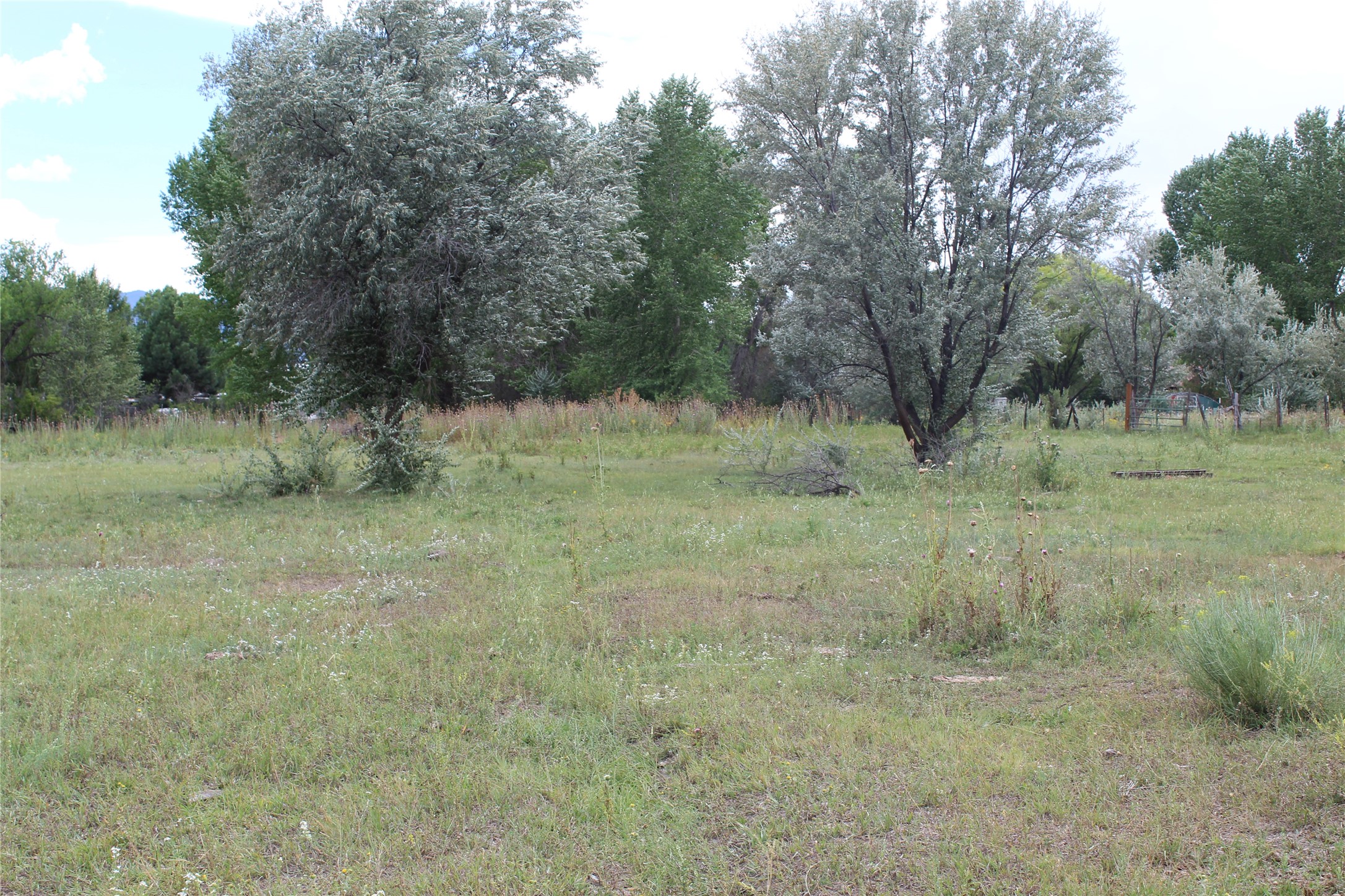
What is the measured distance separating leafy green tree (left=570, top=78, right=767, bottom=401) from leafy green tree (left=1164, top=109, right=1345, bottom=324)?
2351 centimetres

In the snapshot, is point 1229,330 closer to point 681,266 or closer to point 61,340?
point 681,266

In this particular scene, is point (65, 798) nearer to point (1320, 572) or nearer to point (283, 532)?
point (283, 532)

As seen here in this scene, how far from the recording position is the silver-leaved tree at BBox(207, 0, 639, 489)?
12.3 meters

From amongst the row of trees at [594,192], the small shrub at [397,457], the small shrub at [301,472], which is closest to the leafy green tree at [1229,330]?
the row of trees at [594,192]

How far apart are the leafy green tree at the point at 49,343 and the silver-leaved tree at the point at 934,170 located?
4235cm

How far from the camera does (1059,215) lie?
47.5ft

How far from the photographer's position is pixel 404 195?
1280cm

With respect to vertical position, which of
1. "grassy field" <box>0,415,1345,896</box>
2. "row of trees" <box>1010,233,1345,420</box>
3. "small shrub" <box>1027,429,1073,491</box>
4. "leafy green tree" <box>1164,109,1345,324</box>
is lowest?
"grassy field" <box>0,415,1345,896</box>

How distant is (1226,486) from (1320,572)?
6737 mm

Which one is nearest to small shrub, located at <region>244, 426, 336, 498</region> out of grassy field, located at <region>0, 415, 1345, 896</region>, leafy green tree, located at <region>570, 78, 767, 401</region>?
grassy field, located at <region>0, 415, 1345, 896</region>

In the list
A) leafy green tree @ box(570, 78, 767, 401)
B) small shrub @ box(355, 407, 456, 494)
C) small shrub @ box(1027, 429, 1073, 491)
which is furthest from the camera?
leafy green tree @ box(570, 78, 767, 401)

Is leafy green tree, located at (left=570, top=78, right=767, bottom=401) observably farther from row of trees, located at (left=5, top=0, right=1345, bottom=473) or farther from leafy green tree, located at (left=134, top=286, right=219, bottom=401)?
leafy green tree, located at (left=134, top=286, right=219, bottom=401)

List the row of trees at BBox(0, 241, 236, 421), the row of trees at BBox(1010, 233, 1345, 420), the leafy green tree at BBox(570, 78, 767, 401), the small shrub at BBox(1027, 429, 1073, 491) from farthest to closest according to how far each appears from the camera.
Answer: the row of trees at BBox(0, 241, 236, 421)
the leafy green tree at BBox(570, 78, 767, 401)
the row of trees at BBox(1010, 233, 1345, 420)
the small shrub at BBox(1027, 429, 1073, 491)

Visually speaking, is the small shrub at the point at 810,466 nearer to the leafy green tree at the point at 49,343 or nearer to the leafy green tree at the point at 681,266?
the leafy green tree at the point at 681,266
